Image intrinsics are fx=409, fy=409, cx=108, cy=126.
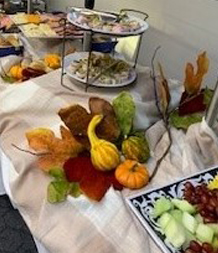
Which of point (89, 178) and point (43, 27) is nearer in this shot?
point (89, 178)

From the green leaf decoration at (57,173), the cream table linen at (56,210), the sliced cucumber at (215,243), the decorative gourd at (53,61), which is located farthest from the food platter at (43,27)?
the sliced cucumber at (215,243)

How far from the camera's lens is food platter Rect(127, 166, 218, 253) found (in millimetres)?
614

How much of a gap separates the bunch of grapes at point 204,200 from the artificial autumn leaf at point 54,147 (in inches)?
8.5

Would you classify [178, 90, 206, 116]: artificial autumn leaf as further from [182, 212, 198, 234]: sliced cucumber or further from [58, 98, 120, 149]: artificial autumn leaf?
[182, 212, 198, 234]: sliced cucumber

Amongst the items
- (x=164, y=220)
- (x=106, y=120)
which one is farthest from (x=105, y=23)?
(x=164, y=220)

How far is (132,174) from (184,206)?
4.5 inches

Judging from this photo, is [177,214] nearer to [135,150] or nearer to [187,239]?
[187,239]

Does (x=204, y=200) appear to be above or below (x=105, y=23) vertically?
below

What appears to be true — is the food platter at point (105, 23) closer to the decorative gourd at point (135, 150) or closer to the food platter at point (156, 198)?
the decorative gourd at point (135, 150)

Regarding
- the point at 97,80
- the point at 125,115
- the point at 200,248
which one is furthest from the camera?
the point at 97,80

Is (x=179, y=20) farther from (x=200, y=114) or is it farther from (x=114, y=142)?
(x=114, y=142)

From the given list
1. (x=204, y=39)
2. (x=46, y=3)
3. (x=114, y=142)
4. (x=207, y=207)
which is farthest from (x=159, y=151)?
(x=46, y=3)

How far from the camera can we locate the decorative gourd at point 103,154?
72 centimetres

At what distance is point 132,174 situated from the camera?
28.3 inches
